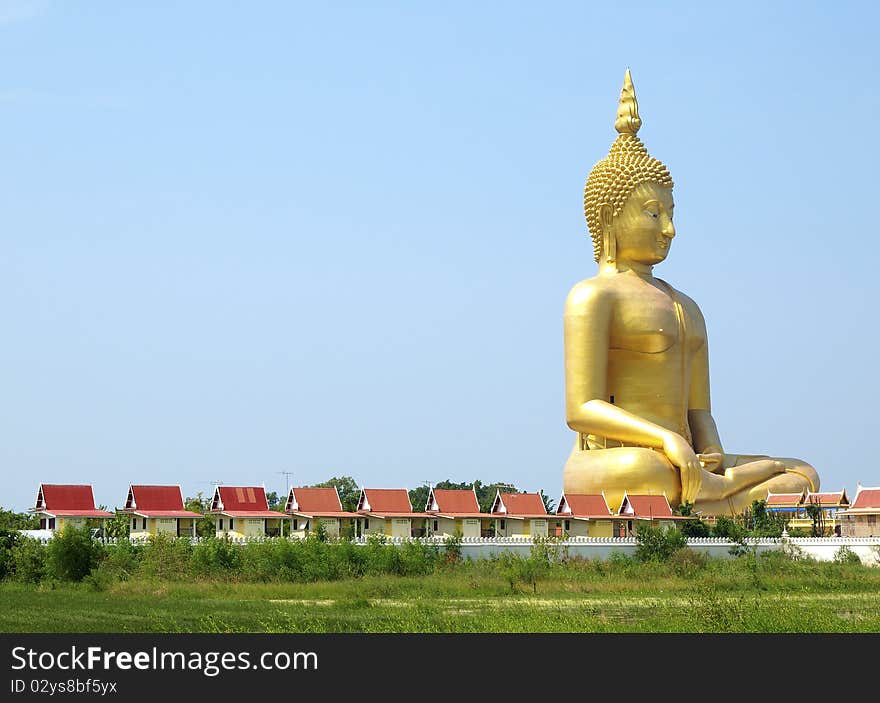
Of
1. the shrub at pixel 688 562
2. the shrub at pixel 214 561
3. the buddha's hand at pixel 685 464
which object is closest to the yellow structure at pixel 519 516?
the buddha's hand at pixel 685 464

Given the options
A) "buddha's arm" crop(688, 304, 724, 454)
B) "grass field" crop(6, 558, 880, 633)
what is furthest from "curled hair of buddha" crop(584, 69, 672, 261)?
"grass field" crop(6, 558, 880, 633)

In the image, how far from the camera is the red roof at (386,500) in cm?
3422

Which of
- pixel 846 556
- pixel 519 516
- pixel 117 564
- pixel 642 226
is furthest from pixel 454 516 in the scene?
pixel 117 564

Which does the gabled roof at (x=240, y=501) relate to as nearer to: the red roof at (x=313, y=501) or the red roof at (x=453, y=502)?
the red roof at (x=313, y=501)

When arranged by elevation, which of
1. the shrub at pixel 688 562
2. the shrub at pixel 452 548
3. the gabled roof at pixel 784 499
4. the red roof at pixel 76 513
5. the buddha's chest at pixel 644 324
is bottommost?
the shrub at pixel 688 562

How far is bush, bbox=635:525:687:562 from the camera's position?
29445mm

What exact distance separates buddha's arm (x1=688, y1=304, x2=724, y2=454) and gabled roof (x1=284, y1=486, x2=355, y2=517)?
9922mm

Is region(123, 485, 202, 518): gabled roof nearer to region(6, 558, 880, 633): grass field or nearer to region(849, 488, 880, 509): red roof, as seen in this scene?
region(6, 558, 880, 633): grass field

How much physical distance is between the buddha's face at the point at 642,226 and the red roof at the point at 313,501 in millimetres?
9649

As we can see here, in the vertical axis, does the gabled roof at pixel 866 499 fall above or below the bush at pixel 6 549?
above

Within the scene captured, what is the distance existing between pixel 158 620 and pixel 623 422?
777 inches

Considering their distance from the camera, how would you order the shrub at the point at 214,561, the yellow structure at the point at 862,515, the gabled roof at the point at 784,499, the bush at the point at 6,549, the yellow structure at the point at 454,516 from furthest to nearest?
1. the yellow structure at the point at 862,515
2. the gabled roof at the point at 784,499
3. the yellow structure at the point at 454,516
4. the bush at the point at 6,549
5. the shrub at the point at 214,561
